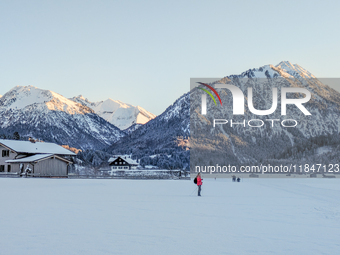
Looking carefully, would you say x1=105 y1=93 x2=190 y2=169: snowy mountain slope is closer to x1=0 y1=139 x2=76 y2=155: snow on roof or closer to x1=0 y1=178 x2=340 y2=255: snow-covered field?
x1=0 y1=139 x2=76 y2=155: snow on roof

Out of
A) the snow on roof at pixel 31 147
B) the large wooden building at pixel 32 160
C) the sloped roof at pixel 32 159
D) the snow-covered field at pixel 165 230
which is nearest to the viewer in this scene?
the snow-covered field at pixel 165 230

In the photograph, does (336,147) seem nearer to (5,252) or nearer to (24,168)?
(24,168)

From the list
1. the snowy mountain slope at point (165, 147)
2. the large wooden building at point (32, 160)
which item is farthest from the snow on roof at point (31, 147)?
the snowy mountain slope at point (165, 147)

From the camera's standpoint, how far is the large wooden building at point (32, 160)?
60.0 meters

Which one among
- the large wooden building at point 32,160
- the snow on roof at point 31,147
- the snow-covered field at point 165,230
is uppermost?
the snow on roof at point 31,147

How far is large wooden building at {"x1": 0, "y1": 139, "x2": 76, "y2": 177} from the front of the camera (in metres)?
60.0

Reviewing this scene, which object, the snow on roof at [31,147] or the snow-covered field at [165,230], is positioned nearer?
the snow-covered field at [165,230]

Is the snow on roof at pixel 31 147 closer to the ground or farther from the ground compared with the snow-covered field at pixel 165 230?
farther from the ground

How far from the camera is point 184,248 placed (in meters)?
9.41

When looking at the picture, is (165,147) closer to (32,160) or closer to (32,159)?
(32,159)

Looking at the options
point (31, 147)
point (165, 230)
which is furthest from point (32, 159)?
point (165, 230)

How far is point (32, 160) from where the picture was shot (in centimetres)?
5912

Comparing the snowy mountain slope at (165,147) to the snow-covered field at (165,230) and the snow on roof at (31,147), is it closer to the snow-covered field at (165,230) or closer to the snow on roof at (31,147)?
the snow on roof at (31,147)

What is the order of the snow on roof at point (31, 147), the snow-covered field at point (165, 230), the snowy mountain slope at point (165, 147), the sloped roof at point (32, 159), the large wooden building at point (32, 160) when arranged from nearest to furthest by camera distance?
the snow-covered field at point (165, 230) → the sloped roof at point (32, 159) → the large wooden building at point (32, 160) → the snow on roof at point (31, 147) → the snowy mountain slope at point (165, 147)
